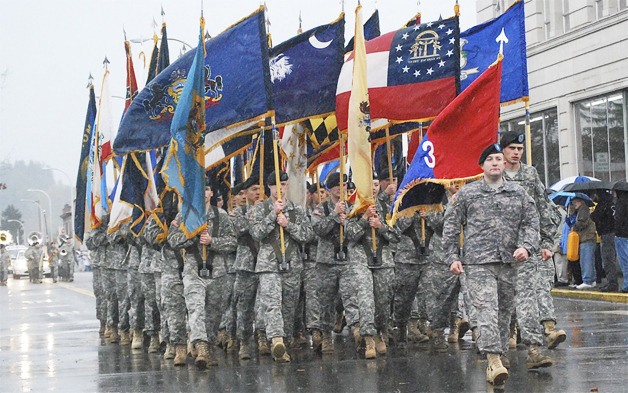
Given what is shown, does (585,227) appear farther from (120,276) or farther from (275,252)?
(275,252)

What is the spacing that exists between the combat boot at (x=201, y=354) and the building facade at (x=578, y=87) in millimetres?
18664

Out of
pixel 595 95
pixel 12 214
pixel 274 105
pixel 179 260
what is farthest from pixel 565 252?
pixel 12 214

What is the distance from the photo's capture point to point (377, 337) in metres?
13.0

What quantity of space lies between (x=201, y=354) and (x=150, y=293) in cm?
265

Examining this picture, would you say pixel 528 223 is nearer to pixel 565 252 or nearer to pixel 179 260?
pixel 179 260

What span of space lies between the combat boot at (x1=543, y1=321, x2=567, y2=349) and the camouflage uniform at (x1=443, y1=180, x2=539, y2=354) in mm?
1731

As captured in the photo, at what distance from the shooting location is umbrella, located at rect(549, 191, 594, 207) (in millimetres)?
22188

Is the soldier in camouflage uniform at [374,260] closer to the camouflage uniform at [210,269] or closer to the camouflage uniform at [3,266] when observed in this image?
the camouflage uniform at [210,269]

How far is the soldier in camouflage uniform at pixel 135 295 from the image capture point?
1562cm

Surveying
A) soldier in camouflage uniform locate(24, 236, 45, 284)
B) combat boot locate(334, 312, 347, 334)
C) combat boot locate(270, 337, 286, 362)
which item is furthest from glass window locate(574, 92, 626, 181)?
soldier in camouflage uniform locate(24, 236, 45, 284)

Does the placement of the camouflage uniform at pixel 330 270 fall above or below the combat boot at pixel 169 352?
above

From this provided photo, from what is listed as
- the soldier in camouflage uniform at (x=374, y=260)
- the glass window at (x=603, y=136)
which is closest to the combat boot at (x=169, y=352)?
the soldier in camouflage uniform at (x=374, y=260)

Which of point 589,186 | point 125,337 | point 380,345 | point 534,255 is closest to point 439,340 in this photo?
point 380,345

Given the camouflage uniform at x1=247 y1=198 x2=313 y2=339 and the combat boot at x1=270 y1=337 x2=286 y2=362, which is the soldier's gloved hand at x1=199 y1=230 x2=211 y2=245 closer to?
the camouflage uniform at x1=247 y1=198 x2=313 y2=339
